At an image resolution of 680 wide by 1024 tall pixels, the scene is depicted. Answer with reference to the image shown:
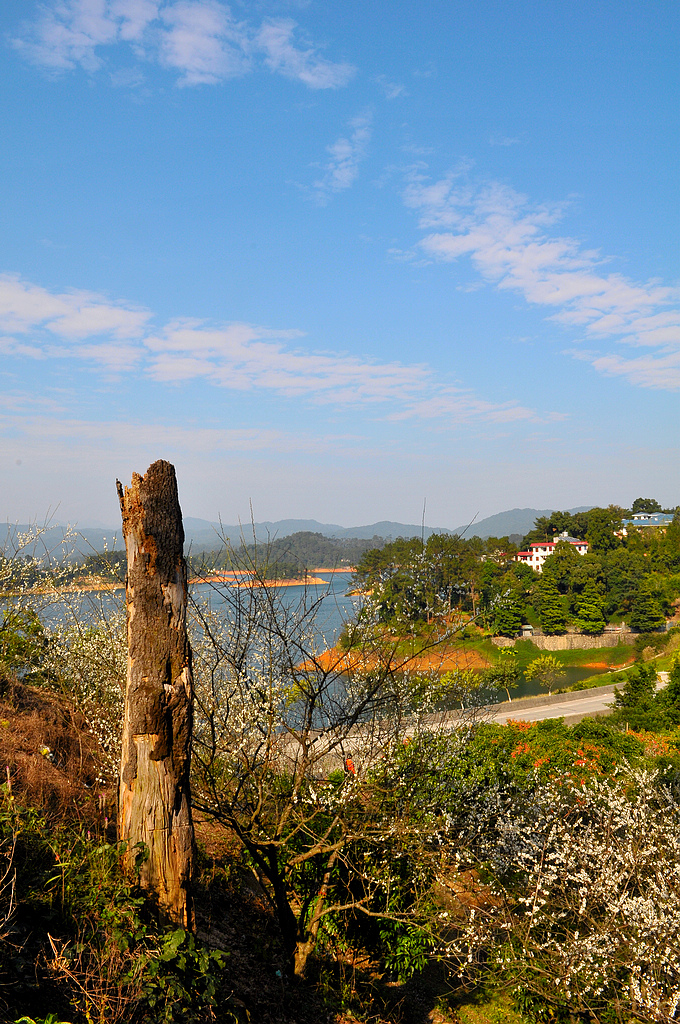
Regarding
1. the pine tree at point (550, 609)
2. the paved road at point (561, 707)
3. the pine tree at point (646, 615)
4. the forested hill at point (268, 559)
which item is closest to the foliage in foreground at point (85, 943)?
the forested hill at point (268, 559)

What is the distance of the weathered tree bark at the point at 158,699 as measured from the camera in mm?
3896

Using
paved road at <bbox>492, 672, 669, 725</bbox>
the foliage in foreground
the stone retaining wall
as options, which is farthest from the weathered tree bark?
the stone retaining wall

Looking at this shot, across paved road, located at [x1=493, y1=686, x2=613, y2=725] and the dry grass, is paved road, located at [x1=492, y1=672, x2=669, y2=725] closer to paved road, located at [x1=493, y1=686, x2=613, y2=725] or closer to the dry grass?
paved road, located at [x1=493, y1=686, x2=613, y2=725]

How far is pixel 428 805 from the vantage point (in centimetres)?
623

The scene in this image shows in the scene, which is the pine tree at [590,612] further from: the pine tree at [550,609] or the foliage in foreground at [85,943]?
the foliage in foreground at [85,943]

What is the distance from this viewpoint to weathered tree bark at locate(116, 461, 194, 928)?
3.90 m

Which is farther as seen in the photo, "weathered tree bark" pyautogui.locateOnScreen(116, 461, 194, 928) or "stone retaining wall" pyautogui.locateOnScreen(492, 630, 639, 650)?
"stone retaining wall" pyautogui.locateOnScreen(492, 630, 639, 650)

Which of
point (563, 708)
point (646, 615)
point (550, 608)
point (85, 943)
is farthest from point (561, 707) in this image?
point (646, 615)

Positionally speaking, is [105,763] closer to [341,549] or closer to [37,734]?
[37,734]

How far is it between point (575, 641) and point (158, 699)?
157 feet

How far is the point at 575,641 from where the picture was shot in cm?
4706

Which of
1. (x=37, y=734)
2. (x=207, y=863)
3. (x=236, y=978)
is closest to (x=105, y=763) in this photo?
(x=37, y=734)

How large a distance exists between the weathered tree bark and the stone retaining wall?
148 ft

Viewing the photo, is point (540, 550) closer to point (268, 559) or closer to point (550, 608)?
point (550, 608)
